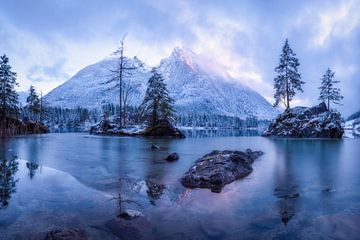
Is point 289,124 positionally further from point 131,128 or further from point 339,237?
point 339,237

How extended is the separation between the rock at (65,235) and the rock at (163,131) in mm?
32118

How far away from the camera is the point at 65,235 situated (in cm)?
445

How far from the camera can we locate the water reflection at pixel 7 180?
669cm

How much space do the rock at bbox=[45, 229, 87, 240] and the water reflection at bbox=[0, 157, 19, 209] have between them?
228 centimetres

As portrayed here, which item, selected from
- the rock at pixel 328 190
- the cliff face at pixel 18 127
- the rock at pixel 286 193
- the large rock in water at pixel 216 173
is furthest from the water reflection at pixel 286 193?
the cliff face at pixel 18 127

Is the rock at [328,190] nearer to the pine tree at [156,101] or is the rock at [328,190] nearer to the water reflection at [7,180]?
the water reflection at [7,180]

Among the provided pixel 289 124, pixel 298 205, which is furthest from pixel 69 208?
pixel 289 124

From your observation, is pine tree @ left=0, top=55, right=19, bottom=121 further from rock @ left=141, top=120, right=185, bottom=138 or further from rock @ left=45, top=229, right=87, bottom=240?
rock @ left=45, top=229, right=87, bottom=240

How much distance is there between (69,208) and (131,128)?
33247 millimetres

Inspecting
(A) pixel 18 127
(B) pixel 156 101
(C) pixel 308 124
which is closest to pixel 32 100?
(A) pixel 18 127

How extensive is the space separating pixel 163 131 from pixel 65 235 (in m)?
33.3

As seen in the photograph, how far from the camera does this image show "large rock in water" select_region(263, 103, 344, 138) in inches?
1423

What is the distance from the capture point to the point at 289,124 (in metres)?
39.9

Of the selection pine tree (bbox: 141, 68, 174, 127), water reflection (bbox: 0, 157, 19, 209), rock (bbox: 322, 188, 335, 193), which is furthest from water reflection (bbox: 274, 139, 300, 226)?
pine tree (bbox: 141, 68, 174, 127)
